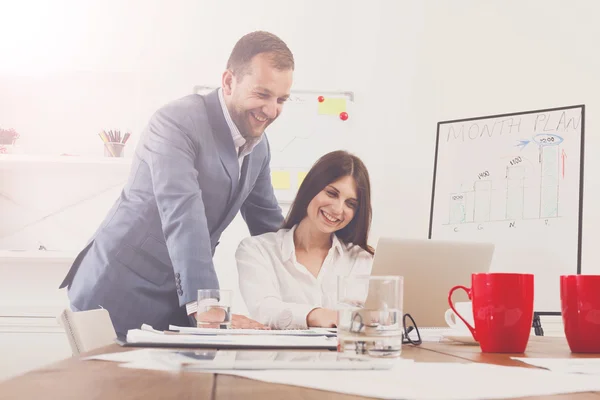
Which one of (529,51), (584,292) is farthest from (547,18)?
(584,292)

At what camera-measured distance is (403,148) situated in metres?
3.07

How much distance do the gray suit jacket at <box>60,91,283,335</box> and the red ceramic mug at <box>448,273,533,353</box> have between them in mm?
1702

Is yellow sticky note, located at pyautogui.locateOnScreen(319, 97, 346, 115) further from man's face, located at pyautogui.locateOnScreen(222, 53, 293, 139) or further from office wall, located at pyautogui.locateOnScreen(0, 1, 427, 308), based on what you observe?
man's face, located at pyautogui.locateOnScreen(222, 53, 293, 139)

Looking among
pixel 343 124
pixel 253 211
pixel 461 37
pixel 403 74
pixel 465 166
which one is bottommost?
pixel 253 211

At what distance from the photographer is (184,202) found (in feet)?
8.68

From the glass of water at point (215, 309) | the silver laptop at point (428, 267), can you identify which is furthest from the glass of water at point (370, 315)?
the silver laptop at point (428, 267)

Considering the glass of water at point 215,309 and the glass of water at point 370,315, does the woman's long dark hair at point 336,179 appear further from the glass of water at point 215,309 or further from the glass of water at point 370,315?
the glass of water at point 370,315

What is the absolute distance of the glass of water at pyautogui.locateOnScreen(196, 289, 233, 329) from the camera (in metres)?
1.35

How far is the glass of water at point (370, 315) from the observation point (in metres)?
0.76

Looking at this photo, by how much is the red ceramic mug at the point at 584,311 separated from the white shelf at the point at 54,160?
2.17 metres

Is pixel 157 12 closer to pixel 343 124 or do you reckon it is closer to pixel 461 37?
pixel 343 124

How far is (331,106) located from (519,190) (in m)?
0.94

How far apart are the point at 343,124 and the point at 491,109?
71 cm

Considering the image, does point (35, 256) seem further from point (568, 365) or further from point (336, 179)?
point (568, 365)
